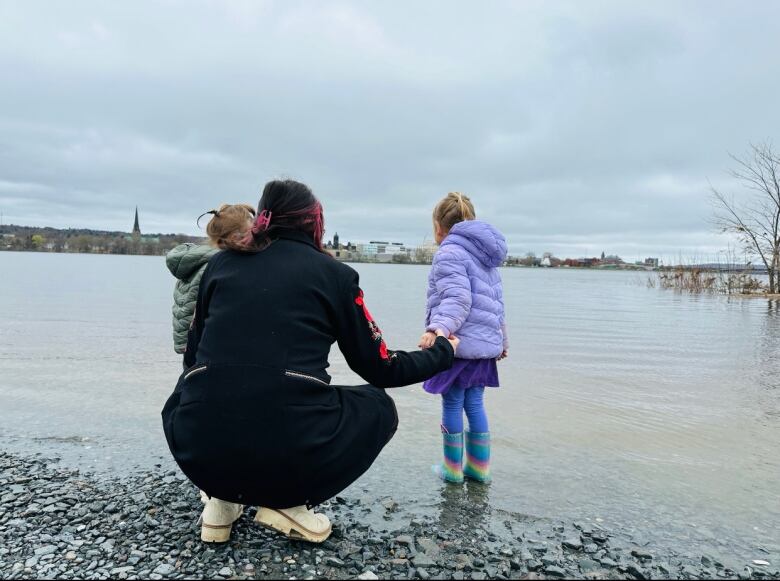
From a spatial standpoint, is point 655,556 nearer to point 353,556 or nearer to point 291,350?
point 353,556

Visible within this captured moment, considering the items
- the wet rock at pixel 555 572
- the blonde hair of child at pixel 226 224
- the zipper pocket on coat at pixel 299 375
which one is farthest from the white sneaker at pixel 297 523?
the blonde hair of child at pixel 226 224

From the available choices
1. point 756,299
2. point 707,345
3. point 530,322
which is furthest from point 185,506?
point 756,299

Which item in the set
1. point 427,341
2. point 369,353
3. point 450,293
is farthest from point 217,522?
point 450,293

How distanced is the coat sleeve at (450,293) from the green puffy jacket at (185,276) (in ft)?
6.32

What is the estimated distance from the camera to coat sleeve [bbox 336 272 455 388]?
9.90 feet

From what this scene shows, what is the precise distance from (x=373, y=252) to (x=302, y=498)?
141 m

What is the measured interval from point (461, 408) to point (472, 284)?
932 mm

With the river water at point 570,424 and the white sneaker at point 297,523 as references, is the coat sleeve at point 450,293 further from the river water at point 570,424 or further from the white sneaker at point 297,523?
the white sneaker at point 297,523

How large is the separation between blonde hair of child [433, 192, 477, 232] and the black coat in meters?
1.63

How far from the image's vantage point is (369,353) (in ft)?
10.3

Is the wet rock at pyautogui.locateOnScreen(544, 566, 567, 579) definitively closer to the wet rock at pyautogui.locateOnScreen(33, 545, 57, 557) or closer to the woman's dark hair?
the woman's dark hair

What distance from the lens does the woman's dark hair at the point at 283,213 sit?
304 centimetres

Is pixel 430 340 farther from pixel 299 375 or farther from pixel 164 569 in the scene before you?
pixel 164 569

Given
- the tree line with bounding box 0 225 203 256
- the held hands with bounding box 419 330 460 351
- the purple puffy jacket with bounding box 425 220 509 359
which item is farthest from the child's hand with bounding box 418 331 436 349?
the tree line with bounding box 0 225 203 256
